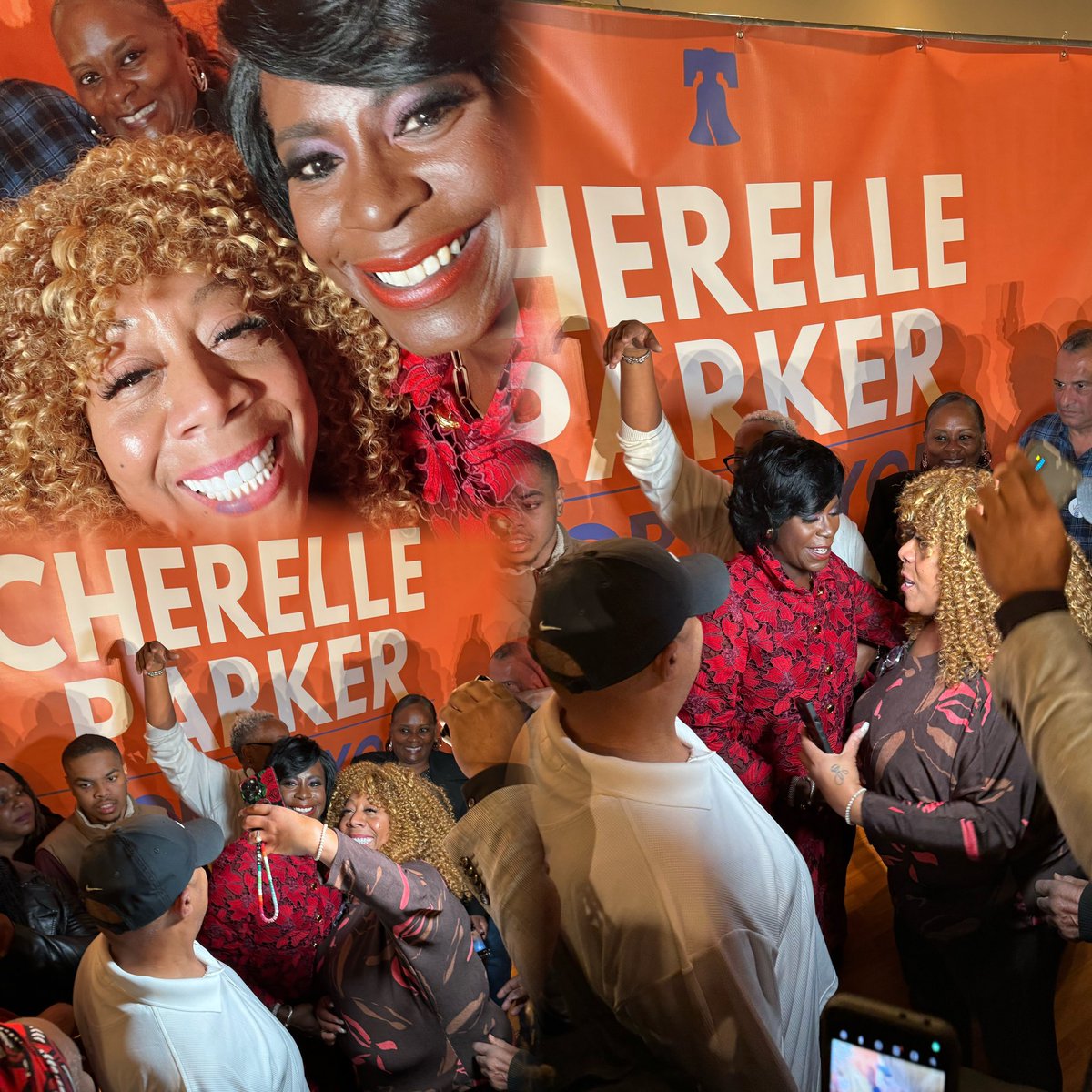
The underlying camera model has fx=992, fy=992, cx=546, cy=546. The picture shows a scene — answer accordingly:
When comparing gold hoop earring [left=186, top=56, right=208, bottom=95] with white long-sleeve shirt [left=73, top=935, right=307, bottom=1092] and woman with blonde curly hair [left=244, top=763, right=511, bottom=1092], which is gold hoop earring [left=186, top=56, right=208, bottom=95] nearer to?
woman with blonde curly hair [left=244, top=763, right=511, bottom=1092]

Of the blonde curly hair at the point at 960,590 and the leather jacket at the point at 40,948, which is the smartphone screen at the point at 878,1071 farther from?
the leather jacket at the point at 40,948

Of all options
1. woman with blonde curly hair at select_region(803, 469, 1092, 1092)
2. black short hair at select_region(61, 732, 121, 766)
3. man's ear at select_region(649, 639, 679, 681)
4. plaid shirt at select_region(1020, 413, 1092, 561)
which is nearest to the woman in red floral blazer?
woman with blonde curly hair at select_region(803, 469, 1092, 1092)

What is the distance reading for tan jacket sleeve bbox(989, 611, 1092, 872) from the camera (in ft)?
3.05

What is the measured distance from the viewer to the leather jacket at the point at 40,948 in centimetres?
188

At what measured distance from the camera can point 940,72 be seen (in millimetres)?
2857

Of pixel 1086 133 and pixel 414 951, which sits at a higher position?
pixel 1086 133

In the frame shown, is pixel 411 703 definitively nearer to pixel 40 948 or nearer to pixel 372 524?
pixel 372 524

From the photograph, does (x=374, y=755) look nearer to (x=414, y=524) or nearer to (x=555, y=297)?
(x=414, y=524)

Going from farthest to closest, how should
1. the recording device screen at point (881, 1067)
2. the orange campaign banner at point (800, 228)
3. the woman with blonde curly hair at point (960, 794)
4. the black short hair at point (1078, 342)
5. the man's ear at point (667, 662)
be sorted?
the black short hair at point (1078, 342), the orange campaign banner at point (800, 228), the woman with blonde curly hair at point (960, 794), the man's ear at point (667, 662), the recording device screen at point (881, 1067)

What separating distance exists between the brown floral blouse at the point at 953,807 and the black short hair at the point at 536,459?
0.87 meters

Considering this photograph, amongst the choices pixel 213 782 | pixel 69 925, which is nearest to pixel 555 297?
pixel 213 782

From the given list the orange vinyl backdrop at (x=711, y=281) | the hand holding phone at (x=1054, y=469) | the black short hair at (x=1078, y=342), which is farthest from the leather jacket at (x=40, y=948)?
the black short hair at (x=1078, y=342)

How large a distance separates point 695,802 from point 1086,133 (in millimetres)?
2971

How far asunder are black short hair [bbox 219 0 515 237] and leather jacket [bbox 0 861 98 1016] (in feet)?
4.55
